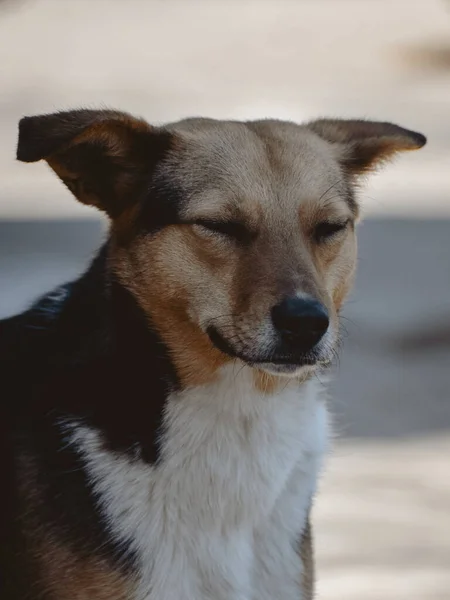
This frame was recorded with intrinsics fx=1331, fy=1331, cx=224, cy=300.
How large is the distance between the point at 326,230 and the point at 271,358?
1.52 ft

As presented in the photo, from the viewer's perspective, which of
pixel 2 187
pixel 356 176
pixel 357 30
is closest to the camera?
pixel 356 176

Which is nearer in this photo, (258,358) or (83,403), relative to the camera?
(258,358)

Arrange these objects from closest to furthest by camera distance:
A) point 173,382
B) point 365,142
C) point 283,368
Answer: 1. point 283,368
2. point 173,382
3. point 365,142

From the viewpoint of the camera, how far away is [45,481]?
368cm

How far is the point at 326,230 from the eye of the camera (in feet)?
12.2

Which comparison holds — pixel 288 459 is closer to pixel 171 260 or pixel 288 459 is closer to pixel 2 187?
pixel 171 260

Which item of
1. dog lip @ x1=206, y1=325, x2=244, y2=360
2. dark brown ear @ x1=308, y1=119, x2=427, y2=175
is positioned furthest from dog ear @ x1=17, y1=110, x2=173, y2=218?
dark brown ear @ x1=308, y1=119, x2=427, y2=175

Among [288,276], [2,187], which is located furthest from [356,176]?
[2,187]

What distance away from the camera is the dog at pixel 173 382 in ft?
A: 11.7

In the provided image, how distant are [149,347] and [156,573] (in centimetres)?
61

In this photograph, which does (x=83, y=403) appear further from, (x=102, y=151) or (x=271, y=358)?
(x=102, y=151)

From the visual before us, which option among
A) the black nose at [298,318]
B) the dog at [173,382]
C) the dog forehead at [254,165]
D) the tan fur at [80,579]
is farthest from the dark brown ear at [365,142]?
the tan fur at [80,579]

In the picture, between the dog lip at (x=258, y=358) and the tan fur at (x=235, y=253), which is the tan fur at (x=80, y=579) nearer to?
the tan fur at (x=235, y=253)

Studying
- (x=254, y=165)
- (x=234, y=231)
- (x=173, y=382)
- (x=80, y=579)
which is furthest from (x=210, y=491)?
(x=254, y=165)
